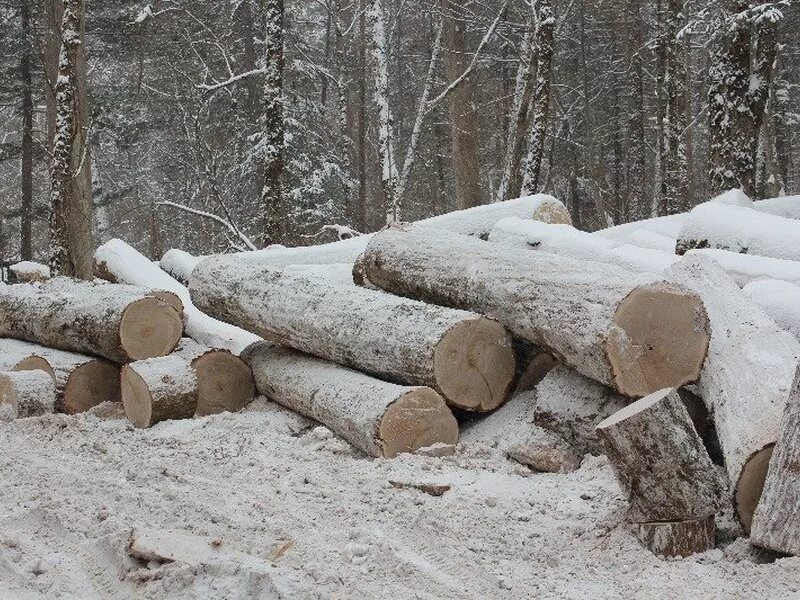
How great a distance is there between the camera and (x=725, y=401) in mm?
4059

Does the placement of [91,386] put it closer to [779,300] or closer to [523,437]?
[523,437]

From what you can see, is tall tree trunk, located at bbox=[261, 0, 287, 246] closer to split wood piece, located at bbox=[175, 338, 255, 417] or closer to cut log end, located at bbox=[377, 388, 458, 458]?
split wood piece, located at bbox=[175, 338, 255, 417]

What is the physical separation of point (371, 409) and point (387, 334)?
0.61 m

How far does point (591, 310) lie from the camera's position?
14.8 feet

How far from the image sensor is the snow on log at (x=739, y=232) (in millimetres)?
6184

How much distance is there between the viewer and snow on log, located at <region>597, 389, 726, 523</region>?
11.1ft

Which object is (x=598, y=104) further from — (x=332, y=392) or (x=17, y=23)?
(x=332, y=392)

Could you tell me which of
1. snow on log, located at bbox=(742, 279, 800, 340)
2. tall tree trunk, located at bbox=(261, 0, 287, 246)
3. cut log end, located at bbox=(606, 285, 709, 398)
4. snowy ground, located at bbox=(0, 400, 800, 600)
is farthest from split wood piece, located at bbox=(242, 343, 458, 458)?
tall tree trunk, located at bbox=(261, 0, 287, 246)

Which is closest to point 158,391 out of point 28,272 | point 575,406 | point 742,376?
point 575,406

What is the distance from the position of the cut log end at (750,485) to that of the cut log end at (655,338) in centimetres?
96

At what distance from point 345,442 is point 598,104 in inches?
901

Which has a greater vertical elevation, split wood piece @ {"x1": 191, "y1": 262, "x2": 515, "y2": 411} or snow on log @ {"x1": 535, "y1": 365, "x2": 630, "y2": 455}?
split wood piece @ {"x1": 191, "y1": 262, "x2": 515, "y2": 411}

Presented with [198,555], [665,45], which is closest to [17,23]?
[665,45]

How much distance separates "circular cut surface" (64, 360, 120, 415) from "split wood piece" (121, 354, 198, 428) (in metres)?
0.61
